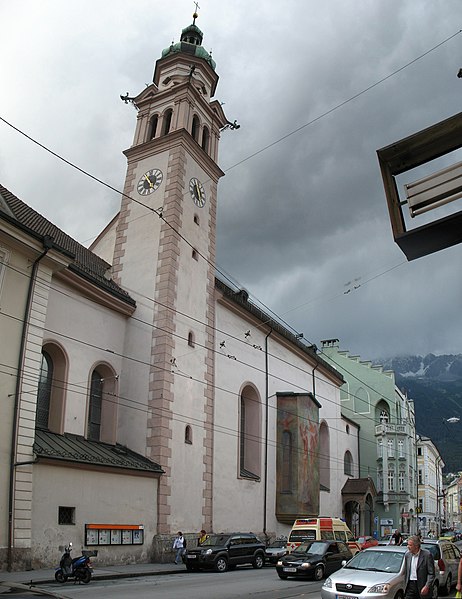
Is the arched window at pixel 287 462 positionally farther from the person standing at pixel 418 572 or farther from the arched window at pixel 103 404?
the person standing at pixel 418 572

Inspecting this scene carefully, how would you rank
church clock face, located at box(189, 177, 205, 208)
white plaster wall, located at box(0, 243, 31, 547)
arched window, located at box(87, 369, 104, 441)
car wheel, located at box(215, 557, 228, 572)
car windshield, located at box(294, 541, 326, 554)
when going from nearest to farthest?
1. white plaster wall, located at box(0, 243, 31, 547)
2. car windshield, located at box(294, 541, 326, 554)
3. car wheel, located at box(215, 557, 228, 572)
4. arched window, located at box(87, 369, 104, 441)
5. church clock face, located at box(189, 177, 205, 208)

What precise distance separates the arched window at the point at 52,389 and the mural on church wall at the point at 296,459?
56.9 feet

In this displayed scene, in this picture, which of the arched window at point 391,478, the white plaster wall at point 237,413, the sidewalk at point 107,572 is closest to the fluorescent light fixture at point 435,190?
the sidewalk at point 107,572

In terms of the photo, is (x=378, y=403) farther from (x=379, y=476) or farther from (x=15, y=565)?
(x=15, y=565)

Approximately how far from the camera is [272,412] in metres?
38.0

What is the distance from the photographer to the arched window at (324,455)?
4681 centimetres

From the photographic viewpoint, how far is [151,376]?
27.8 metres

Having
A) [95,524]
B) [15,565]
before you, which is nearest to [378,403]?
[95,524]

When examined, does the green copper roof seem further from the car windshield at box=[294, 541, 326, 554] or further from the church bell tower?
the car windshield at box=[294, 541, 326, 554]

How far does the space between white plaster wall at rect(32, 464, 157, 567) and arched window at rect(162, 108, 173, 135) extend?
1936 centimetres

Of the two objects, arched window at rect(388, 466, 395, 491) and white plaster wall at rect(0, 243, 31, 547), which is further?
arched window at rect(388, 466, 395, 491)

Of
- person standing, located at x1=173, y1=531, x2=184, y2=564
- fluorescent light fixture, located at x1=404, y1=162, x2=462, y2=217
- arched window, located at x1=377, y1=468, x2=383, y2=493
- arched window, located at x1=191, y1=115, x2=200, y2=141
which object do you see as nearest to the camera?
fluorescent light fixture, located at x1=404, y1=162, x2=462, y2=217

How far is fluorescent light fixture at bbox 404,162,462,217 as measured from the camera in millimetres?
5488

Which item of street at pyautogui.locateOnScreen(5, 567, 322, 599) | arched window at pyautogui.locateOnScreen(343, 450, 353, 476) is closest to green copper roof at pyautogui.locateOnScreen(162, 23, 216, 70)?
street at pyautogui.locateOnScreen(5, 567, 322, 599)
